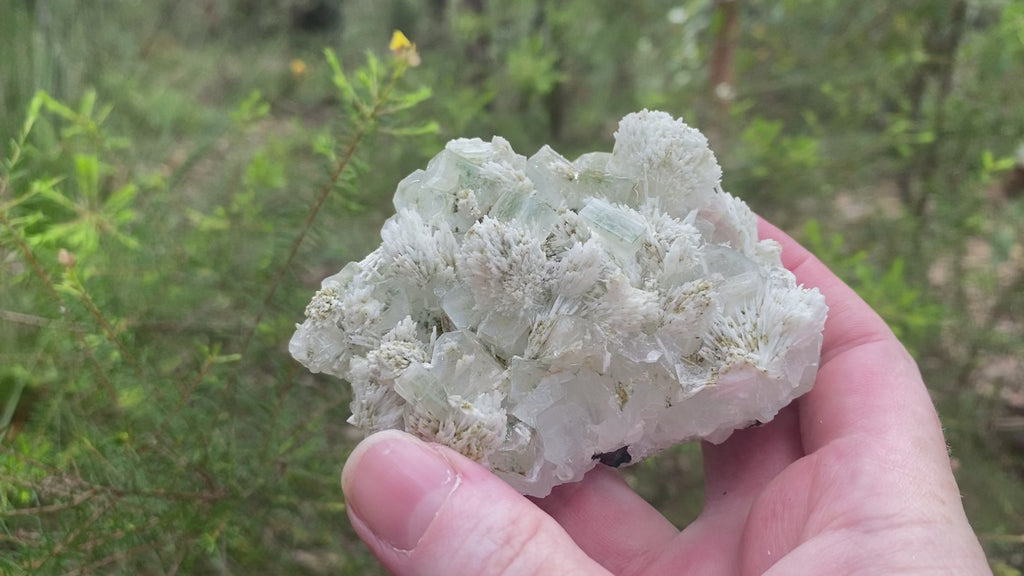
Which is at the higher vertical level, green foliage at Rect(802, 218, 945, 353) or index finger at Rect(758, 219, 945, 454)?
index finger at Rect(758, 219, 945, 454)

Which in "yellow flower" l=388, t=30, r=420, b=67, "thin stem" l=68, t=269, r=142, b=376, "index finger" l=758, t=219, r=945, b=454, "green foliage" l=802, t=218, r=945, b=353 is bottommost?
"green foliage" l=802, t=218, r=945, b=353

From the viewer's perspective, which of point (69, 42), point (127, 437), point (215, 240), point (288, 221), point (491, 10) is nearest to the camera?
point (127, 437)

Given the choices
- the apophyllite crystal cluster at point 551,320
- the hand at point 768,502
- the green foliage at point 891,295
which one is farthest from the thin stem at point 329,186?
the green foliage at point 891,295

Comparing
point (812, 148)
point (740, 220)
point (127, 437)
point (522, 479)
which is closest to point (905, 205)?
point (812, 148)

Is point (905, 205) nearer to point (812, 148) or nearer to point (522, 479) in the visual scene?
point (812, 148)

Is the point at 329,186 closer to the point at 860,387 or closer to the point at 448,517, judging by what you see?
the point at 448,517

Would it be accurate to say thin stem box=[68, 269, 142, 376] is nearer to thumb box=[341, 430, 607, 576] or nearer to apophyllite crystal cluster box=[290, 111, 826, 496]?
apophyllite crystal cluster box=[290, 111, 826, 496]

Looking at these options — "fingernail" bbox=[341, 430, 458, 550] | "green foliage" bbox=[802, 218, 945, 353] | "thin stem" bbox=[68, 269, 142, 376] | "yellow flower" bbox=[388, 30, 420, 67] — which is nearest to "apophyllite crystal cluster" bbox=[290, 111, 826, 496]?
"fingernail" bbox=[341, 430, 458, 550]
